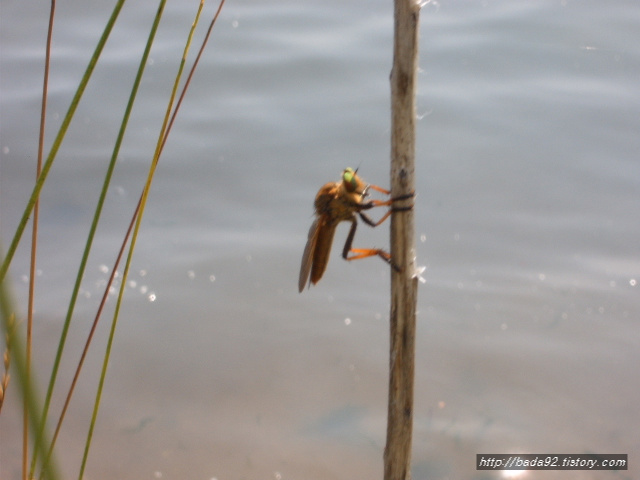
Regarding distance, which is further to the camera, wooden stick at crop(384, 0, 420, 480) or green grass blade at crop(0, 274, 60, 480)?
wooden stick at crop(384, 0, 420, 480)

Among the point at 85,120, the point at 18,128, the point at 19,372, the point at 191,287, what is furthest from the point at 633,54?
the point at 19,372

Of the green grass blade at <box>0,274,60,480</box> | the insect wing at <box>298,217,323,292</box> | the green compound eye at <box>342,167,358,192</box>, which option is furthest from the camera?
the insect wing at <box>298,217,323,292</box>

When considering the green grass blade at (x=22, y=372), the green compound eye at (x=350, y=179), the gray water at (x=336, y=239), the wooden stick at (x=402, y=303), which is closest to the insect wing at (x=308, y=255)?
the green compound eye at (x=350, y=179)

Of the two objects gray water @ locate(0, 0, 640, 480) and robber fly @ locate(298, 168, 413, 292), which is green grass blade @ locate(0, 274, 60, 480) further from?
gray water @ locate(0, 0, 640, 480)

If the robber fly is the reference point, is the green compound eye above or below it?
above

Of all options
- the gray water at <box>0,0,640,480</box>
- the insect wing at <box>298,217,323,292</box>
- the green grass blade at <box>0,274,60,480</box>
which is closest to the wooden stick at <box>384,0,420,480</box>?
the insect wing at <box>298,217,323,292</box>

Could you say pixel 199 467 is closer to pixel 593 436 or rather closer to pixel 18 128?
pixel 593 436
